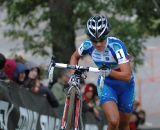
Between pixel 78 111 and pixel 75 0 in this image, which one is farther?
pixel 75 0

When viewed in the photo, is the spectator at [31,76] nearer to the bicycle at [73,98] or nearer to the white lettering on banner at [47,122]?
the white lettering on banner at [47,122]

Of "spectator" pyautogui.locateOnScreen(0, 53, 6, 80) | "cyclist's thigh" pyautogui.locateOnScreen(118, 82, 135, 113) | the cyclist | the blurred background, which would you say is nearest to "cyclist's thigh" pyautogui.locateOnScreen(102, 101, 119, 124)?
the cyclist

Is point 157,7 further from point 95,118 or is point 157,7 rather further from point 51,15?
point 95,118

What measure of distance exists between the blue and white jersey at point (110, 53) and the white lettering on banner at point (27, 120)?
221 centimetres

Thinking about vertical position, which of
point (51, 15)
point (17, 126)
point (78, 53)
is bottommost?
point (17, 126)

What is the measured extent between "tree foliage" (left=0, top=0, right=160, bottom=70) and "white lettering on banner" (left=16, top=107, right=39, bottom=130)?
5597mm

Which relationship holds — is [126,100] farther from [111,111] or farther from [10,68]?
[10,68]

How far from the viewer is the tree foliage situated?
19.1m

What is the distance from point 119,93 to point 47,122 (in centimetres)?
301

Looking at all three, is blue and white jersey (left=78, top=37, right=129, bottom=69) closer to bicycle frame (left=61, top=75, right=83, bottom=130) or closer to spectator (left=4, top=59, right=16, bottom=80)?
bicycle frame (left=61, top=75, right=83, bottom=130)

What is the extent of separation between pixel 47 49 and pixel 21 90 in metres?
7.00

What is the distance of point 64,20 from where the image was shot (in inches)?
752

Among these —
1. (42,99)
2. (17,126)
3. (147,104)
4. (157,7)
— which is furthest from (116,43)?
(147,104)

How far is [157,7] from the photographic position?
1998cm
